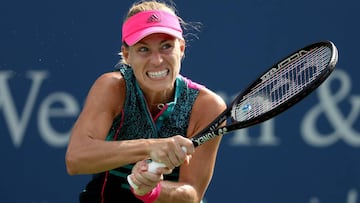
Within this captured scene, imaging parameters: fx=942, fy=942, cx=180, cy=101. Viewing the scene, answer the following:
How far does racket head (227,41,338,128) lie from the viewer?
10.3ft

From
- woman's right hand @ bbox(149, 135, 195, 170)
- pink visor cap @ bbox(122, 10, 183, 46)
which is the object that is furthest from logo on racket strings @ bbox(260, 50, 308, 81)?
woman's right hand @ bbox(149, 135, 195, 170)

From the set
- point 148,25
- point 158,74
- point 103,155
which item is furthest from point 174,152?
point 148,25

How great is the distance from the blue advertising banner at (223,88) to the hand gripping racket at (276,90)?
3.91 feet

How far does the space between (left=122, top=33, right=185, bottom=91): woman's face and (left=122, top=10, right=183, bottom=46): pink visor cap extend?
0.03 meters

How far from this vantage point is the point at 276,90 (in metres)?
3.45

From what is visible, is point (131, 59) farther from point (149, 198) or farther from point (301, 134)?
point (301, 134)

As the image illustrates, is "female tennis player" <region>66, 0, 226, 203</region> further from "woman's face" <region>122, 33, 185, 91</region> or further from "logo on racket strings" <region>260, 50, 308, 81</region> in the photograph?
"logo on racket strings" <region>260, 50, 308, 81</region>

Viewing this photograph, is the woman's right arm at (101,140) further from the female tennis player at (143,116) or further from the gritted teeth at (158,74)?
the gritted teeth at (158,74)

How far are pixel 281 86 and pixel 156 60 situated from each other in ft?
1.55

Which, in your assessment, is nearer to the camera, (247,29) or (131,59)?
(131,59)

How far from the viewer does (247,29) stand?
15.8 feet

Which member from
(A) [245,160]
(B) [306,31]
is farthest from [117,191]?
(B) [306,31]

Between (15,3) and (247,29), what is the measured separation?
1.21 meters

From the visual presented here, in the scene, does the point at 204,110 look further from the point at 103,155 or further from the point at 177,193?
the point at 103,155
